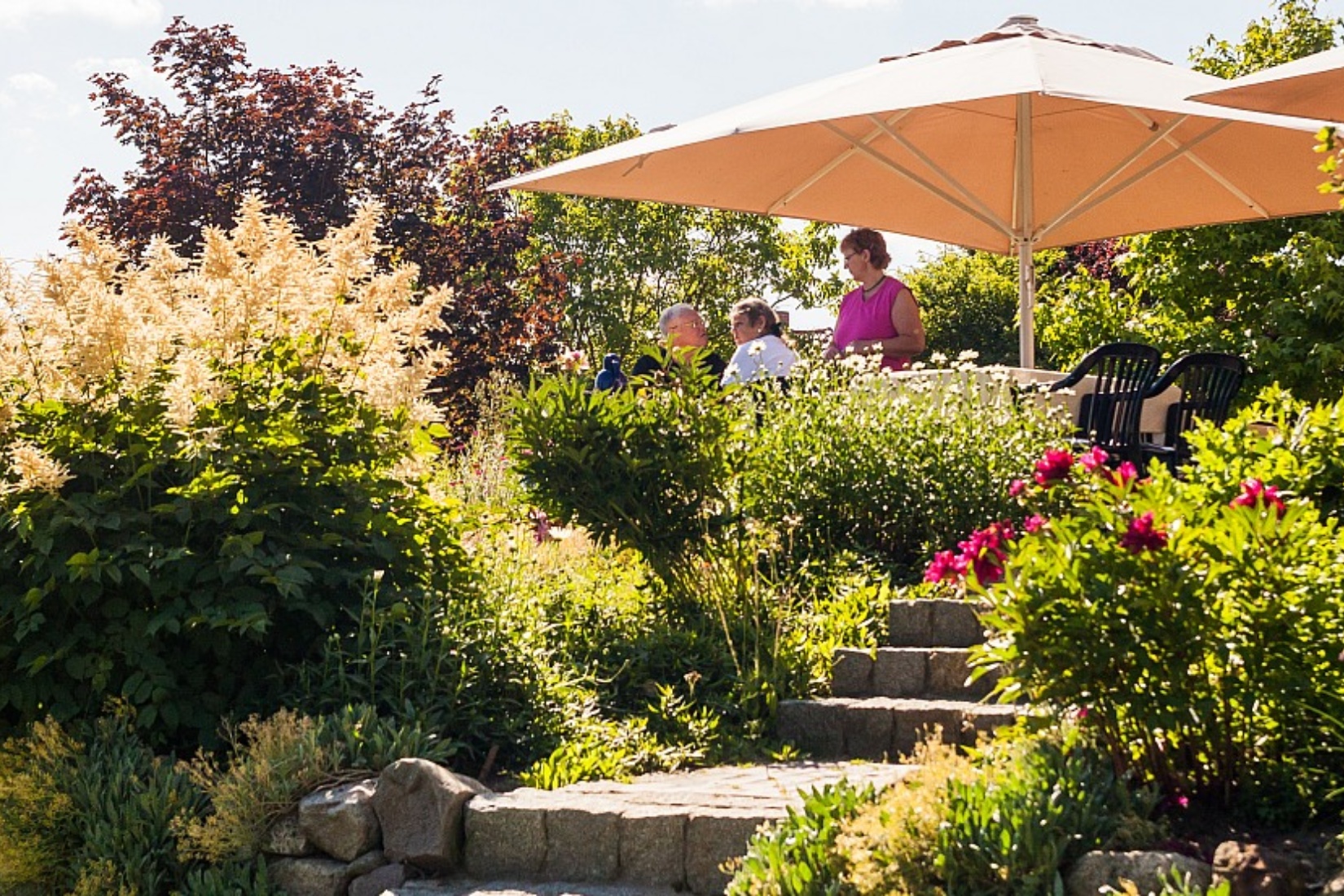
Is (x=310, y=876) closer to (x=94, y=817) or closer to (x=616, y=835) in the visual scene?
(x=94, y=817)

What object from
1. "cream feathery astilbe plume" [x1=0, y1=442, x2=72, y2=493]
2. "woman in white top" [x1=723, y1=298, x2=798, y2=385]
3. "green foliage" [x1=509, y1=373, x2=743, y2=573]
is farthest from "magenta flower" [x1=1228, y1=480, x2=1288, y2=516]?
"woman in white top" [x1=723, y1=298, x2=798, y2=385]

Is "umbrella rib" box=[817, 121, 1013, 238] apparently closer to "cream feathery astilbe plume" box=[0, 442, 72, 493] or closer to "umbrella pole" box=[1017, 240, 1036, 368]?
"umbrella pole" box=[1017, 240, 1036, 368]

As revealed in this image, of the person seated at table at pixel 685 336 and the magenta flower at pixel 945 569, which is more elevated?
the person seated at table at pixel 685 336

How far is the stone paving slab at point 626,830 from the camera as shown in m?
4.35

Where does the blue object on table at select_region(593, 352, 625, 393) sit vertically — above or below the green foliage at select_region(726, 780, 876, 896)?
above

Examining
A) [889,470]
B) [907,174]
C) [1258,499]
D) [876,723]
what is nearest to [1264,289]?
[907,174]

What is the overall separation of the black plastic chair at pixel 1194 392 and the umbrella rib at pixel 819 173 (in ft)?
7.80

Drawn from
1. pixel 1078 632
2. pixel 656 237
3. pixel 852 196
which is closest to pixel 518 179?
pixel 852 196

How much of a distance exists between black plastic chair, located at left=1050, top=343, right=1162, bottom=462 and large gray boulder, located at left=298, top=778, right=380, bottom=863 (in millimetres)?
4384

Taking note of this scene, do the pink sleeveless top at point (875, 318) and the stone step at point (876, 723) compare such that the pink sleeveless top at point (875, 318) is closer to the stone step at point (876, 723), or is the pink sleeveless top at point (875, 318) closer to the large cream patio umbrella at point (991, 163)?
the large cream patio umbrella at point (991, 163)

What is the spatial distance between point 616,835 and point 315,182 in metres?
12.7

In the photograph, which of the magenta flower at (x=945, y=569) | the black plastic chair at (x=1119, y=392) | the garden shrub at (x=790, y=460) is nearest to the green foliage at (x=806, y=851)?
the magenta flower at (x=945, y=569)

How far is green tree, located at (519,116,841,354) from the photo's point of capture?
81.3ft

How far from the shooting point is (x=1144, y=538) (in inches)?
140
